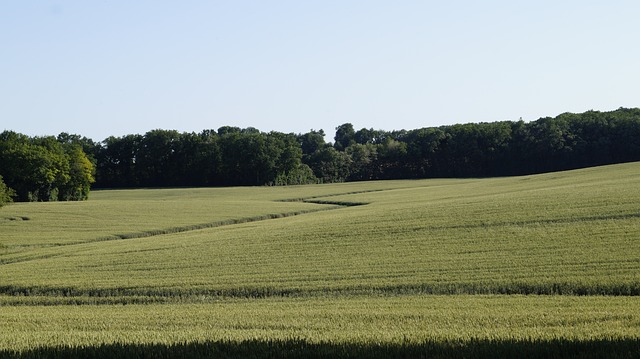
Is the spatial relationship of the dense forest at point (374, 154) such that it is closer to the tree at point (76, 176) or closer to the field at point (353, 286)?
the tree at point (76, 176)

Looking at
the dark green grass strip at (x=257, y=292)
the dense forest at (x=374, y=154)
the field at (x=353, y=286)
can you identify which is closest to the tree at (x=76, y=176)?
the dense forest at (x=374, y=154)

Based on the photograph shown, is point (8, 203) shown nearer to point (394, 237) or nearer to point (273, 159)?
point (394, 237)

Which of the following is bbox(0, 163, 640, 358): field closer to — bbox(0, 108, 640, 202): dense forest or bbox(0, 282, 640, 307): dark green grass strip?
bbox(0, 282, 640, 307): dark green grass strip

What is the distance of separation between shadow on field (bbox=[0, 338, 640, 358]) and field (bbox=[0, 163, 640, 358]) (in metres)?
0.04

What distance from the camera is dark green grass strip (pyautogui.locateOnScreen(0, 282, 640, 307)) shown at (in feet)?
71.3

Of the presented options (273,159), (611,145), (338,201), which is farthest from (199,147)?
(611,145)

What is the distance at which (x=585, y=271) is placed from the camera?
23.7 meters

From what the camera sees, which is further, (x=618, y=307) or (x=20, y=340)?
(x=618, y=307)

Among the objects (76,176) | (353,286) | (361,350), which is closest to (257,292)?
(353,286)

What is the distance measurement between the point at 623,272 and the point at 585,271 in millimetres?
1205

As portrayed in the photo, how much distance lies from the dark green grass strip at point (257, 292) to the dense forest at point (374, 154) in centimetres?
10129

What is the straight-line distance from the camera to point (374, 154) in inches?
5822

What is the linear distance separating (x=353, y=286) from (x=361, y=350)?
1421 cm

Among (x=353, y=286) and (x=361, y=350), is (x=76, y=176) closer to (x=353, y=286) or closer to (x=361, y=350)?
(x=353, y=286)
